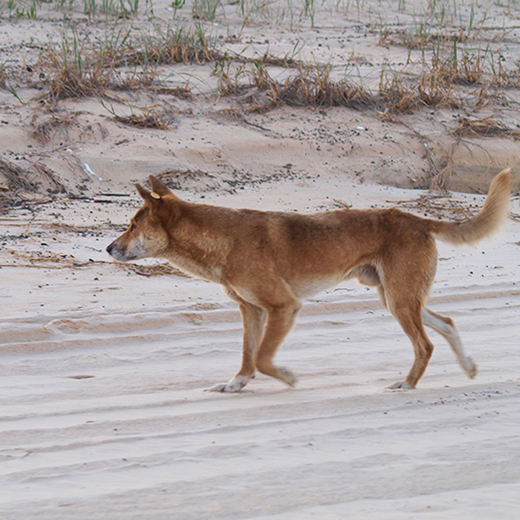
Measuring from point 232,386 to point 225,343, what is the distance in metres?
0.89

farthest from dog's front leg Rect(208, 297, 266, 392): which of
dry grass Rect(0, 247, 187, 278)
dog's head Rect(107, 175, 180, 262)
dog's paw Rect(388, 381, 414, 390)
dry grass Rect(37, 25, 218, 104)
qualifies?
dry grass Rect(37, 25, 218, 104)

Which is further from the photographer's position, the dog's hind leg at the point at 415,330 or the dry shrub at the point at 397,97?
the dry shrub at the point at 397,97

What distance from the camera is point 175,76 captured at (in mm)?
11789

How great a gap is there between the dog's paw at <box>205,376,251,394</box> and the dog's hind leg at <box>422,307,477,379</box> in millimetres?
1325

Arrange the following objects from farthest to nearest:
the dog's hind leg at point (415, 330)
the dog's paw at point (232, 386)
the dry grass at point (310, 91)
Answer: the dry grass at point (310, 91)
the dog's hind leg at point (415, 330)
the dog's paw at point (232, 386)

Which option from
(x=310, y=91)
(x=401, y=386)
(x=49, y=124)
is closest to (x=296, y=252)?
(x=401, y=386)

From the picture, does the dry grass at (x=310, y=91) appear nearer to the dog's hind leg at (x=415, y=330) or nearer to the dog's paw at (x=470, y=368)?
the dog's hind leg at (x=415, y=330)

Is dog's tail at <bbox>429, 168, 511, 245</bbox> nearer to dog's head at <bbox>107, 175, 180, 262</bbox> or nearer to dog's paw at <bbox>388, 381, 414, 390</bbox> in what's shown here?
dog's paw at <bbox>388, 381, 414, 390</bbox>

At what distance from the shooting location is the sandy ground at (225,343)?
2959 millimetres

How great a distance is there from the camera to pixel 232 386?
448 cm

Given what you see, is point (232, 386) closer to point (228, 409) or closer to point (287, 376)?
point (287, 376)

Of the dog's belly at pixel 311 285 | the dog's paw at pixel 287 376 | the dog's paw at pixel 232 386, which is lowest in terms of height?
the dog's paw at pixel 232 386

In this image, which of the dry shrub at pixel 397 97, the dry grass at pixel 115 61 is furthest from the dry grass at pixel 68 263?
the dry shrub at pixel 397 97

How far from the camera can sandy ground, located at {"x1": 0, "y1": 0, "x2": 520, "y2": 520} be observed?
2959 millimetres
